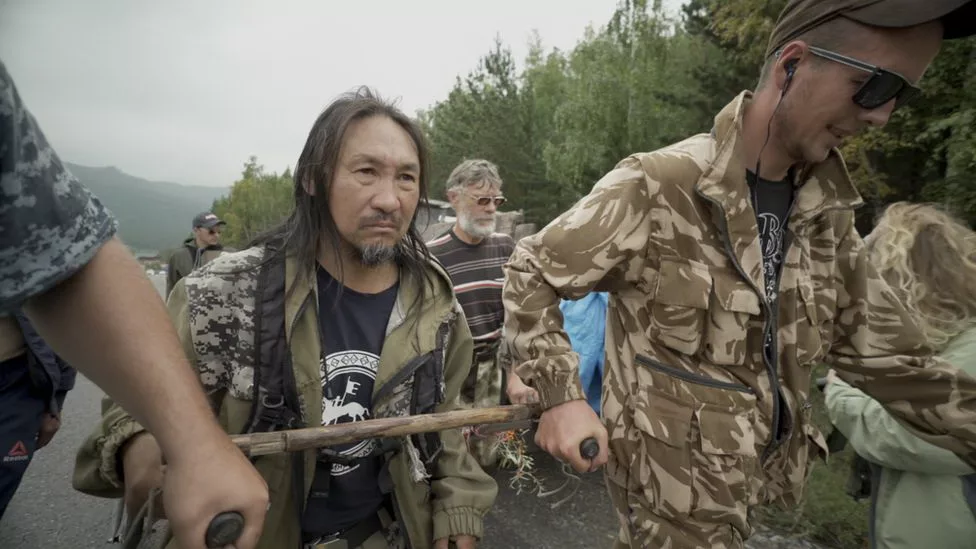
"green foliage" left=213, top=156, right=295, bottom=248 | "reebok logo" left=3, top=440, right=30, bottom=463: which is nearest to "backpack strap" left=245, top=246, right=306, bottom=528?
"reebok logo" left=3, top=440, right=30, bottom=463

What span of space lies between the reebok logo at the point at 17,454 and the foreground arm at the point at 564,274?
2280 millimetres

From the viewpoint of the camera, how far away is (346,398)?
1.69 metres

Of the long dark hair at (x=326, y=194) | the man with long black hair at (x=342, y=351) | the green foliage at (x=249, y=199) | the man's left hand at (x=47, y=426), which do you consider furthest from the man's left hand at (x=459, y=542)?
the green foliage at (x=249, y=199)

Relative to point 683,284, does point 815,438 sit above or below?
below

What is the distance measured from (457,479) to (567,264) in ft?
3.06

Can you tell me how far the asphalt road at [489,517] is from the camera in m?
3.32

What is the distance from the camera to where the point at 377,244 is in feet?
5.88

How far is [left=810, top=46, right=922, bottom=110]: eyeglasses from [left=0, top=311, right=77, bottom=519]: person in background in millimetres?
3358

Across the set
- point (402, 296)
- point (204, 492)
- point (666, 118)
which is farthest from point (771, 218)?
point (666, 118)

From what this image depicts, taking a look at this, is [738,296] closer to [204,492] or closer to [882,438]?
[882,438]

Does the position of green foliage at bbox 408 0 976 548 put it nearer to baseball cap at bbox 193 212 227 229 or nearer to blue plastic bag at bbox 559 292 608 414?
blue plastic bag at bbox 559 292 608 414

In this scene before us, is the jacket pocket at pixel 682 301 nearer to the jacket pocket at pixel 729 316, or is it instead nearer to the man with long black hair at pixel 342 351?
the jacket pocket at pixel 729 316

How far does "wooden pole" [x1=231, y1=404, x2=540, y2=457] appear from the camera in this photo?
4.00 feet

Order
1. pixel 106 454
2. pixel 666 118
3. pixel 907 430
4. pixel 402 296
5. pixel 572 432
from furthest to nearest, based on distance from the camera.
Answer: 1. pixel 666 118
2. pixel 907 430
3. pixel 402 296
4. pixel 572 432
5. pixel 106 454
